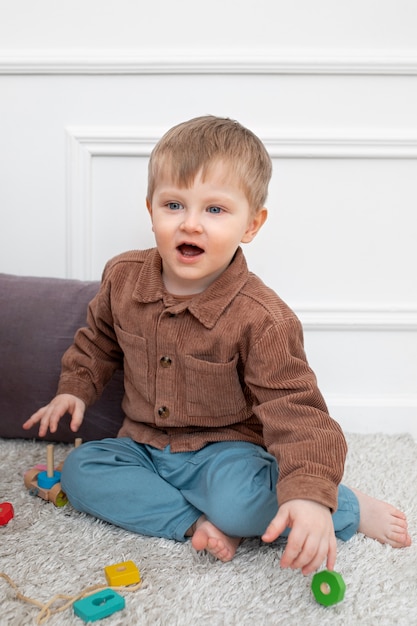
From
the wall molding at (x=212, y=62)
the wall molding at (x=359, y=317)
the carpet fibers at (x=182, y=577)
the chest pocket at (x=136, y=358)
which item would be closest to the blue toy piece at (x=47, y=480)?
the carpet fibers at (x=182, y=577)

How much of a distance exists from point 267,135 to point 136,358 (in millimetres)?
522

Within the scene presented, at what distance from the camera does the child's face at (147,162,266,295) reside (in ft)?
2.77

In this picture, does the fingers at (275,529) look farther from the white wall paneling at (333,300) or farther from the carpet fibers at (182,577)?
the white wall paneling at (333,300)

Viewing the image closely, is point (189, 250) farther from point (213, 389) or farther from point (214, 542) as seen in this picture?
point (214, 542)

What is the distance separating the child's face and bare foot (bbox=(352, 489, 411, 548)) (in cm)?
39

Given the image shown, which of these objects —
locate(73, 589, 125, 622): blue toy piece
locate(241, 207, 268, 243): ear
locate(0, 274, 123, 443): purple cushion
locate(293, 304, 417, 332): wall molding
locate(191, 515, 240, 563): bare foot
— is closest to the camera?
locate(73, 589, 125, 622): blue toy piece

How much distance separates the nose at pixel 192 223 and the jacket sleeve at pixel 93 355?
0.73 ft

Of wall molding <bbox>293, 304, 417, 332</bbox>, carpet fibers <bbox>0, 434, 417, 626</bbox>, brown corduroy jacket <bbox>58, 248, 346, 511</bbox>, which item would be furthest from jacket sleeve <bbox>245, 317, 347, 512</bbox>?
wall molding <bbox>293, 304, 417, 332</bbox>

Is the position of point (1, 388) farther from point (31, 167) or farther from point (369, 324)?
point (369, 324)

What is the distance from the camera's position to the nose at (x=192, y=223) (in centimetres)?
84

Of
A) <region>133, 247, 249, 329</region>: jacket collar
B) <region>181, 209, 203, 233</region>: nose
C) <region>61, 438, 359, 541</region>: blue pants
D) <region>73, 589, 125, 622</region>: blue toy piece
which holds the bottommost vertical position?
<region>73, 589, 125, 622</region>: blue toy piece

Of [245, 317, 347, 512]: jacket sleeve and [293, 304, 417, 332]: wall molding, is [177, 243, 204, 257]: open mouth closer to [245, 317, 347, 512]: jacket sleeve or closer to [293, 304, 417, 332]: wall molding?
[245, 317, 347, 512]: jacket sleeve

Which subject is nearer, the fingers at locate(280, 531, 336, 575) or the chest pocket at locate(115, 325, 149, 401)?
the fingers at locate(280, 531, 336, 575)

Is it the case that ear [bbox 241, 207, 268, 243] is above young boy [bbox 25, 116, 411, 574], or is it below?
above
